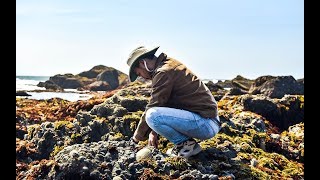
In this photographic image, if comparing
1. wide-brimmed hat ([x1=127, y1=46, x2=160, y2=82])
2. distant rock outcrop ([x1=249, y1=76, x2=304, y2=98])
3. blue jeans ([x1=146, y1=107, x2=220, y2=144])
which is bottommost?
blue jeans ([x1=146, y1=107, x2=220, y2=144])

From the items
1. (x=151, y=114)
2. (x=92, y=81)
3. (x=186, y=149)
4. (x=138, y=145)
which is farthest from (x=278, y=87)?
(x=92, y=81)

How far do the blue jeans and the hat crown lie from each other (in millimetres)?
958

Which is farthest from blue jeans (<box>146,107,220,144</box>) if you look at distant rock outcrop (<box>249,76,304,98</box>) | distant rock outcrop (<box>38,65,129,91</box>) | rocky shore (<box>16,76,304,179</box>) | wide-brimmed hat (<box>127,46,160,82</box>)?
distant rock outcrop (<box>38,65,129,91</box>)

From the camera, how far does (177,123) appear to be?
26.1ft

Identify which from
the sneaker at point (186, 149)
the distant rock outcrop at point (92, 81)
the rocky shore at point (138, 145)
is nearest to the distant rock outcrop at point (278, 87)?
the rocky shore at point (138, 145)

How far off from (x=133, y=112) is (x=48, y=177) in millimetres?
4110

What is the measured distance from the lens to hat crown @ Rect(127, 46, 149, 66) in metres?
8.13

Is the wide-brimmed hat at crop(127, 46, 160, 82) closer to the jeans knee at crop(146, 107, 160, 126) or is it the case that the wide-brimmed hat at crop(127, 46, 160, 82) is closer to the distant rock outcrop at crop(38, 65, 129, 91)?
the jeans knee at crop(146, 107, 160, 126)

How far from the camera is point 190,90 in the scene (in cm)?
804

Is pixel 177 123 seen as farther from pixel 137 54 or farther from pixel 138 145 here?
pixel 137 54
